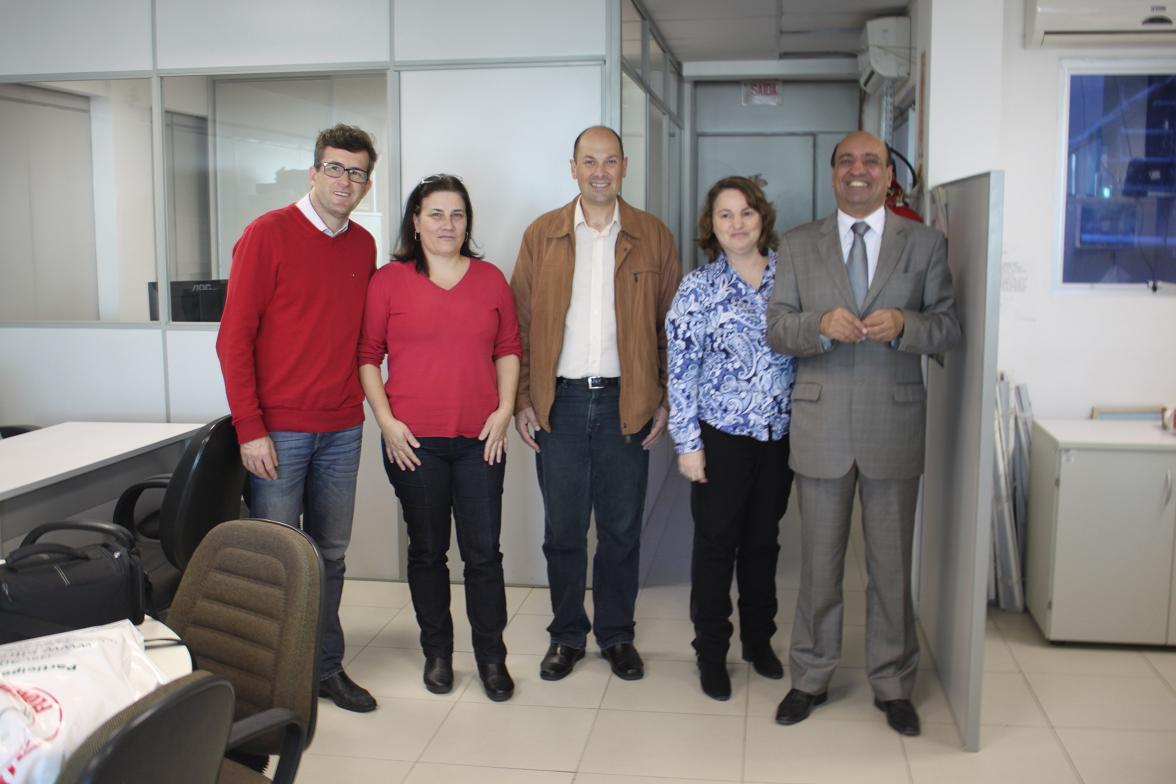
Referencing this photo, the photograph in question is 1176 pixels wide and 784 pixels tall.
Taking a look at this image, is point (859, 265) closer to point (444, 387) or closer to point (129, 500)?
point (444, 387)

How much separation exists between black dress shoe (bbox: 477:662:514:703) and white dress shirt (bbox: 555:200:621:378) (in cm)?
94

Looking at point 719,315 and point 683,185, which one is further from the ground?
point 683,185

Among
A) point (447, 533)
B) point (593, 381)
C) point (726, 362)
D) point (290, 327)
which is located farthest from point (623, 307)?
point (290, 327)

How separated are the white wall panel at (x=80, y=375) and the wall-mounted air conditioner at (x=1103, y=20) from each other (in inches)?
147

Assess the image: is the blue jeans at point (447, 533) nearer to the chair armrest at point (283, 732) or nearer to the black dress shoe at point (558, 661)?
the black dress shoe at point (558, 661)

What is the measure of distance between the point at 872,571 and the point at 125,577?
78.3 inches

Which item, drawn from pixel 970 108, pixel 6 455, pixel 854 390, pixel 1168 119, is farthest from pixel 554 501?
pixel 1168 119

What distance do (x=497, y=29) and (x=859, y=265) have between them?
192 cm

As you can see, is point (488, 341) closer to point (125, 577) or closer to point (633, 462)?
point (633, 462)

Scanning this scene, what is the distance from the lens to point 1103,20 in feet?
12.5

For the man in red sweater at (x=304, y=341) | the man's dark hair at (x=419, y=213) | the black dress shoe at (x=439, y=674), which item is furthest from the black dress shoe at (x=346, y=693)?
the man's dark hair at (x=419, y=213)

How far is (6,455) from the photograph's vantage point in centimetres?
342

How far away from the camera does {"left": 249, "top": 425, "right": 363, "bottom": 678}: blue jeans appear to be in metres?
3.00

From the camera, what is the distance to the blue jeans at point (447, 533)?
10.1 feet
